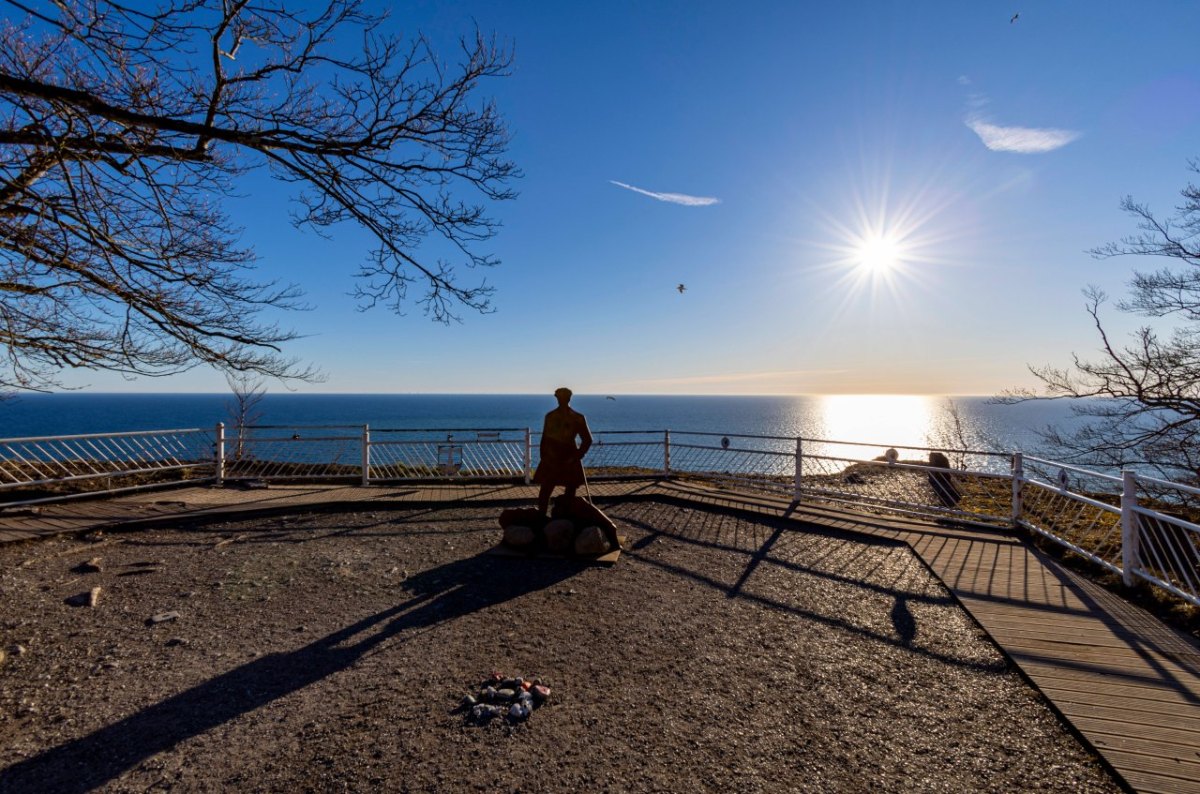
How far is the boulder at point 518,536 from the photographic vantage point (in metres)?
6.70

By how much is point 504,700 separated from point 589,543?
3141 mm

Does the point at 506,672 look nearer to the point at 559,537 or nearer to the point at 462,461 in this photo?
the point at 559,537

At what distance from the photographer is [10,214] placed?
4.42m

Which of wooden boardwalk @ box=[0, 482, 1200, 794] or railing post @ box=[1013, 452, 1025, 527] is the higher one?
railing post @ box=[1013, 452, 1025, 527]

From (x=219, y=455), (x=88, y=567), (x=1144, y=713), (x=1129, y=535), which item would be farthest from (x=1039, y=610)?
(x=219, y=455)

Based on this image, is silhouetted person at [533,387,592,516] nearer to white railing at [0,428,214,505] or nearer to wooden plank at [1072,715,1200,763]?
wooden plank at [1072,715,1200,763]

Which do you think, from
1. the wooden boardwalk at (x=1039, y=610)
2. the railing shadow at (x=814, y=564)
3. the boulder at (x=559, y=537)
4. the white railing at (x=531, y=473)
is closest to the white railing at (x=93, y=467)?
the white railing at (x=531, y=473)

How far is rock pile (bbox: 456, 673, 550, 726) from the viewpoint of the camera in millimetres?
3248

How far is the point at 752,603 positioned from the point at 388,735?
3.53 meters

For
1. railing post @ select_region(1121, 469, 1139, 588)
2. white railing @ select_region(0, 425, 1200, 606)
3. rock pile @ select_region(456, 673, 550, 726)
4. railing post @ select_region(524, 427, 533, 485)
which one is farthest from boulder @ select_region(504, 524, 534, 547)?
railing post @ select_region(1121, 469, 1139, 588)

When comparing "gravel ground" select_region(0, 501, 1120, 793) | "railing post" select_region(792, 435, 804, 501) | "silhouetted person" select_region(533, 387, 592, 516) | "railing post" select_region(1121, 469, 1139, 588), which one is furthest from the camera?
"railing post" select_region(792, 435, 804, 501)

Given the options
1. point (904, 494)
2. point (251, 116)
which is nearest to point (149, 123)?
point (251, 116)

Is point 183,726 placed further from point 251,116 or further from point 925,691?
point 925,691

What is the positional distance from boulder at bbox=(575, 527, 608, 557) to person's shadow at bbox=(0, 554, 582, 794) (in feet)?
1.62
